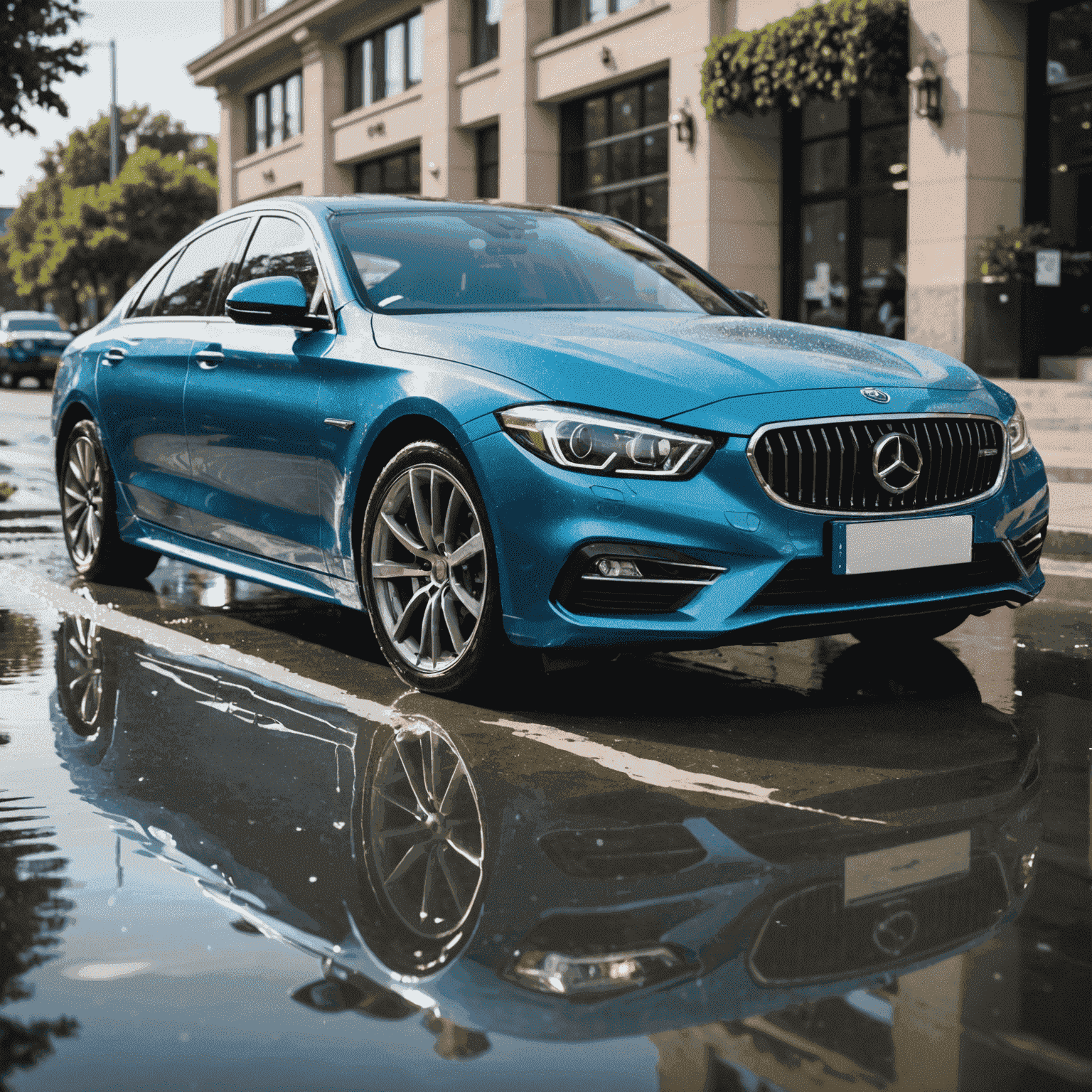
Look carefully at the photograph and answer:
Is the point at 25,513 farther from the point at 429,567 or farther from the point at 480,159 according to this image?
the point at 480,159

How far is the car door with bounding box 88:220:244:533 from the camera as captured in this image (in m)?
6.44

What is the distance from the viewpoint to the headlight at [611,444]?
438cm

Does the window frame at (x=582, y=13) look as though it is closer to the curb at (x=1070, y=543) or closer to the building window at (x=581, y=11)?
the building window at (x=581, y=11)

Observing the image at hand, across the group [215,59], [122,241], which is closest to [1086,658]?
[215,59]

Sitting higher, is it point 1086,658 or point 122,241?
point 122,241

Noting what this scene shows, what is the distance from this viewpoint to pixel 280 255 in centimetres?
606

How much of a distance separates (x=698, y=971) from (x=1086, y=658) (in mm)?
3294

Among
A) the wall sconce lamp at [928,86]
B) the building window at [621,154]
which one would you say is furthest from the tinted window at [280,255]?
the building window at [621,154]

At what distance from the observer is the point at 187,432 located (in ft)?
20.6

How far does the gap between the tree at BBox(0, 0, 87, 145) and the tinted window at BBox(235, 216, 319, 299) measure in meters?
13.9

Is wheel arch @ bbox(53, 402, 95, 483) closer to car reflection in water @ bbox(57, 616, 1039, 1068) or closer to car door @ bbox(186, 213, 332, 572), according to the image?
car door @ bbox(186, 213, 332, 572)

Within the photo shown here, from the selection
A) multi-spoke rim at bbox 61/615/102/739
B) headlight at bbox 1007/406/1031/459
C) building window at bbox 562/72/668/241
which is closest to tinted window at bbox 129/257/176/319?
multi-spoke rim at bbox 61/615/102/739

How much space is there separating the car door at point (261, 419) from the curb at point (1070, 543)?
4.47 meters

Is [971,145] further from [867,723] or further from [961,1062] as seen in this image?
[961,1062]
